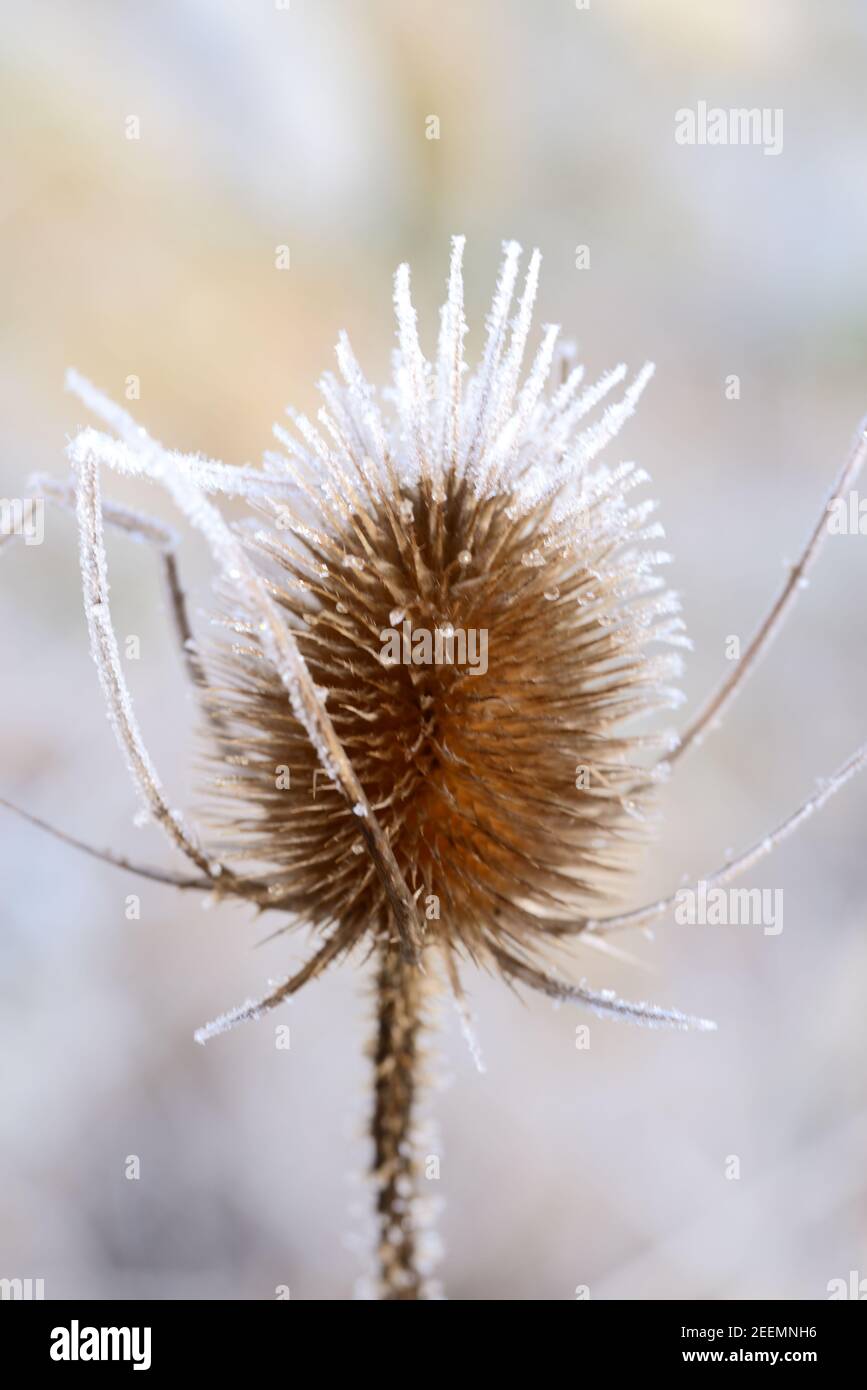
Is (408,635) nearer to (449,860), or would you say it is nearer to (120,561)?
(449,860)

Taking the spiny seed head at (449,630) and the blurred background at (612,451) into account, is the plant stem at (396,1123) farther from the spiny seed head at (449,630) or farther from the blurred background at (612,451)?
the blurred background at (612,451)

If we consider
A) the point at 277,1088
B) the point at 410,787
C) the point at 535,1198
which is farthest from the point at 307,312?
the point at 410,787

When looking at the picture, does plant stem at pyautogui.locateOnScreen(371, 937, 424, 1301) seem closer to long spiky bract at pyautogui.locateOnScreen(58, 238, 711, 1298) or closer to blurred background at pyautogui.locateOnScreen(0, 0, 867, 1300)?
long spiky bract at pyautogui.locateOnScreen(58, 238, 711, 1298)

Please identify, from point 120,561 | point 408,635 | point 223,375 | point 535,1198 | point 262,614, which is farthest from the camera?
point 223,375

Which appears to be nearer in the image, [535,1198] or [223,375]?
[535,1198]

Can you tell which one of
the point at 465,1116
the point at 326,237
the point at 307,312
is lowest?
the point at 465,1116
